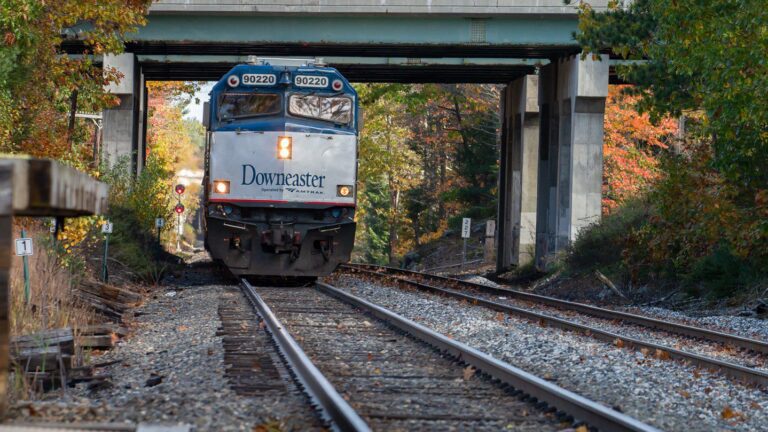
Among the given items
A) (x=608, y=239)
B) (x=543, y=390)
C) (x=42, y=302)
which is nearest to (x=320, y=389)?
(x=543, y=390)

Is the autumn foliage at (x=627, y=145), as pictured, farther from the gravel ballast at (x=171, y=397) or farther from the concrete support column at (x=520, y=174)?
the gravel ballast at (x=171, y=397)

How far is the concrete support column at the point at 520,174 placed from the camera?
34094 mm

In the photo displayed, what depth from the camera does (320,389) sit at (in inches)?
301

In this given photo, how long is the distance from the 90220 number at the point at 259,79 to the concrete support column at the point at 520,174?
1535 centimetres

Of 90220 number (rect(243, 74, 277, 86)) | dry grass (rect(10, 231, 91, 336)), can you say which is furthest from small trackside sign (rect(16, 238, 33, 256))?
90220 number (rect(243, 74, 277, 86))

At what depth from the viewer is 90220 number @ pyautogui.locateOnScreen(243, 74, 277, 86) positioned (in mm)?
19969

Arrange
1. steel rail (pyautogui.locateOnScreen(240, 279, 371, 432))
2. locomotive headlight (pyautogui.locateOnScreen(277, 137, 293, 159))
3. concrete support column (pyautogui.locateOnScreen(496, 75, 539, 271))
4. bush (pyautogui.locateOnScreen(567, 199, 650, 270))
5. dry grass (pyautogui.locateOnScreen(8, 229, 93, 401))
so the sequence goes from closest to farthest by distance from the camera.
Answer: steel rail (pyautogui.locateOnScreen(240, 279, 371, 432)), dry grass (pyautogui.locateOnScreen(8, 229, 93, 401)), locomotive headlight (pyautogui.locateOnScreen(277, 137, 293, 159)), bush (pyautogui.locateOnScreen(567, 199, 650, 270)), concrete support column (pyautogui.locateOnScreen(496, 75, 539, 271))

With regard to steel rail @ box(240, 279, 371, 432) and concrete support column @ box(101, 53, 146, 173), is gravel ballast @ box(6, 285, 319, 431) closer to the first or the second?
steel rail @ box(240, 279, 371, 432)

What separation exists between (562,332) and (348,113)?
26.1ft

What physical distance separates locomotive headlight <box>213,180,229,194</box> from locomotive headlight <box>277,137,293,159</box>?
1056 mm

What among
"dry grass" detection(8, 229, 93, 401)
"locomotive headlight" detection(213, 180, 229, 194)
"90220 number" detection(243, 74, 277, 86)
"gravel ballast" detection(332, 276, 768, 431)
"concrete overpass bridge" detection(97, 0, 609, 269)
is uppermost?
"concrete overpass bridge" detection(97, 0, 609, 269)

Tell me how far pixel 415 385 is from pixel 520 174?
26.5 m

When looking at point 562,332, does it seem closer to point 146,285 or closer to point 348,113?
point 348,113

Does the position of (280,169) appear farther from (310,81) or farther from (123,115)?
(123,115)
